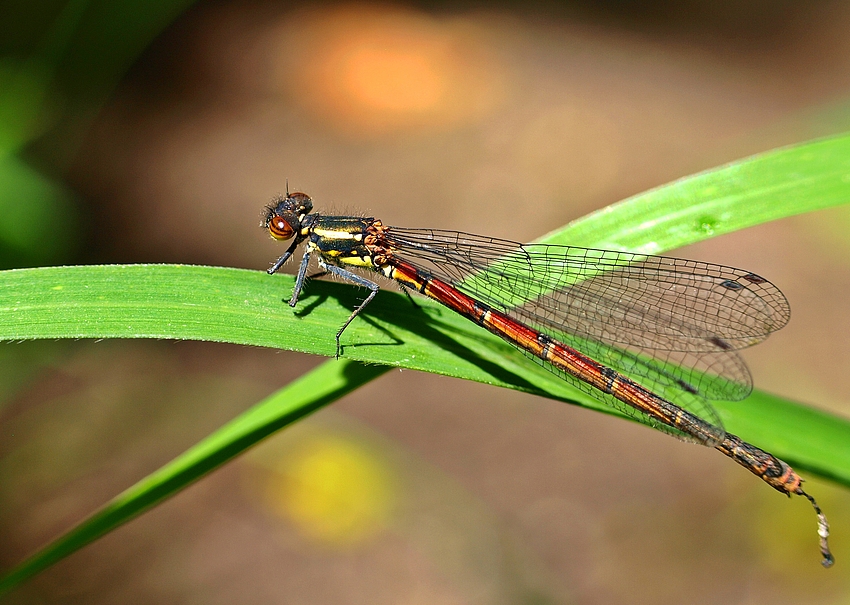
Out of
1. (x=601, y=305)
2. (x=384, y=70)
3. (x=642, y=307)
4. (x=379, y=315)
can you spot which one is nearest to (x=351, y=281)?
(x=379, y=315)

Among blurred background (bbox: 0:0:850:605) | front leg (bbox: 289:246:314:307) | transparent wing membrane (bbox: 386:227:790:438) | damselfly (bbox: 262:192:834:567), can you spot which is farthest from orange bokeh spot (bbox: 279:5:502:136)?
front leg (bbox: 289:246:314:307)

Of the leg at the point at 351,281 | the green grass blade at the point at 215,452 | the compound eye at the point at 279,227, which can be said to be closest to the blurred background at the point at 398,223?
the compound eye at the point at 279,227

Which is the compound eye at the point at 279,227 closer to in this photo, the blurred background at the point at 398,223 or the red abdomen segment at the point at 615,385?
the blurred background at the point at 398,223

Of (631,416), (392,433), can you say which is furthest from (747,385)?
(392,433)

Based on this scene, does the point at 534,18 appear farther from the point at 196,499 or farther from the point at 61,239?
the point at 196,499

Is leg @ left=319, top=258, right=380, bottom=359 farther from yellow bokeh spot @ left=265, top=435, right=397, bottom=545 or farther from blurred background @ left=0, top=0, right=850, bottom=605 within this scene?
yellow bokeh spot @ left=265, top=435, right=397, bottom=545

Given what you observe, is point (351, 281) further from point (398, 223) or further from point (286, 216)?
point (398, 223)

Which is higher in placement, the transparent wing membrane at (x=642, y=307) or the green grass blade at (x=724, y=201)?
the green grass blade at (x=724, y=201)
